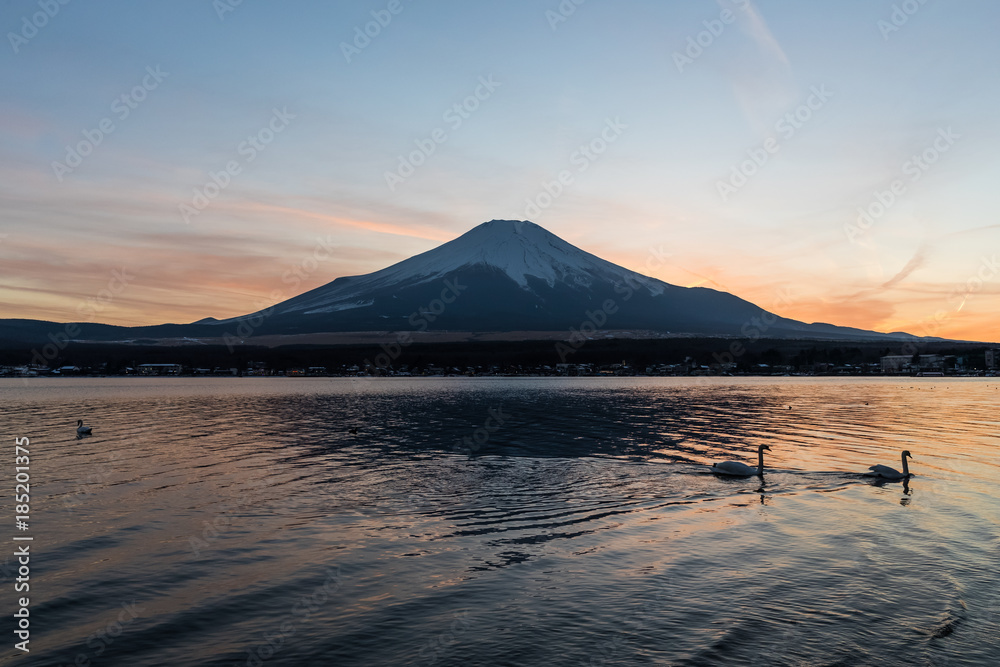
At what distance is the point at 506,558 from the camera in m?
17.0

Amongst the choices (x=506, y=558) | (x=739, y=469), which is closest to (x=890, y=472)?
(x=739, y=469)

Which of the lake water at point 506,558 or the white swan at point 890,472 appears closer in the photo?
the lake water at point 506,558

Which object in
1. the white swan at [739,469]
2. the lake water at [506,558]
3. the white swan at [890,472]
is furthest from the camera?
the white swan at [739,469]

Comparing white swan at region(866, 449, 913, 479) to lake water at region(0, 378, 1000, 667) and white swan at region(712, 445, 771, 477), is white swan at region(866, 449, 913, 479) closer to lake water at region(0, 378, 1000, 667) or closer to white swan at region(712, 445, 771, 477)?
lake water at region(0, 378, 1000, 667)

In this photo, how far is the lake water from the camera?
11.9 meters

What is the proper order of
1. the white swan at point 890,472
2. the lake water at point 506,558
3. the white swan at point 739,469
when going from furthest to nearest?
the white swan at point 739,469, the white swan at point 890,472, the lake water at point 506,558

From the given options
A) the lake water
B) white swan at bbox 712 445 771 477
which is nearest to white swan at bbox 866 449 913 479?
the lake water

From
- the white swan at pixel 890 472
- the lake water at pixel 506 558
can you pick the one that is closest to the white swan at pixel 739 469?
the lake water at pixel 506 558

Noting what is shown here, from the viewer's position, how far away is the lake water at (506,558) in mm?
11891

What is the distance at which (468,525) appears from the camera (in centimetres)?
2022

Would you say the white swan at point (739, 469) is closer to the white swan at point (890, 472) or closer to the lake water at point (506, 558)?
the lake water at point (506, 558)

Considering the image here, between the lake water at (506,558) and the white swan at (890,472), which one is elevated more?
the white swan at (890,472)

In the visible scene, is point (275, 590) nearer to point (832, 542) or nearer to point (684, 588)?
point (684, 588)

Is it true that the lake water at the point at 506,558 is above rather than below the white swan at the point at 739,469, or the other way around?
below
